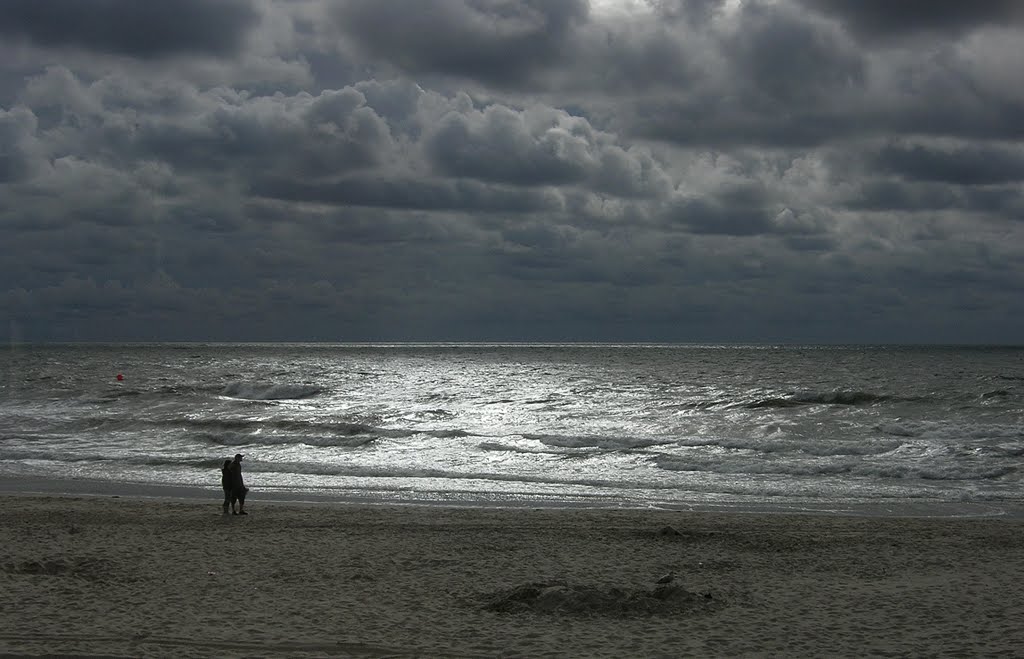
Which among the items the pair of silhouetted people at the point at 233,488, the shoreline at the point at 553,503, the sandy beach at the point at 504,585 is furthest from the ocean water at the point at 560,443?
the sandy beach at the point at 504,585

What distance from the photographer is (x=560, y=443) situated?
3073cm

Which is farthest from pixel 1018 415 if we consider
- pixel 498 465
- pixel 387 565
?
pixel 387 565

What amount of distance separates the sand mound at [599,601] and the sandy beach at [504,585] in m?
0.03

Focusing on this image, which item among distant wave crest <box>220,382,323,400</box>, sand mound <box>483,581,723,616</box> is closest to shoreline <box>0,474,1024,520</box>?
sand mound <box>483,581,723,616</box>

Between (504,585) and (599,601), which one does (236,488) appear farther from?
(599,601)

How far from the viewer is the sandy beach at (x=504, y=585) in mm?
9133

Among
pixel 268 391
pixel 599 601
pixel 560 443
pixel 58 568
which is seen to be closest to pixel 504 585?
pixel 599 601

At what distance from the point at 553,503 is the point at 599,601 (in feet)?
30.3

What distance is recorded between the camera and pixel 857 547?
1410 centimetres

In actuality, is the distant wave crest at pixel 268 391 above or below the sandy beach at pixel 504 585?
below

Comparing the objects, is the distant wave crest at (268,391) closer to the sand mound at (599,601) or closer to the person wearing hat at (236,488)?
the person wearing hat at (236,488)

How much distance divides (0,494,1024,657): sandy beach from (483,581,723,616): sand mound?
26 millimetres

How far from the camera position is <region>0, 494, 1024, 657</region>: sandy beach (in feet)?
30.0

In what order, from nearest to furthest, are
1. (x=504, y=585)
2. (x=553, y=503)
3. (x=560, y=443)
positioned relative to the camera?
1. (x=504, y=585)
2. (x=553, y=503)
3. (x=560, y=443)
